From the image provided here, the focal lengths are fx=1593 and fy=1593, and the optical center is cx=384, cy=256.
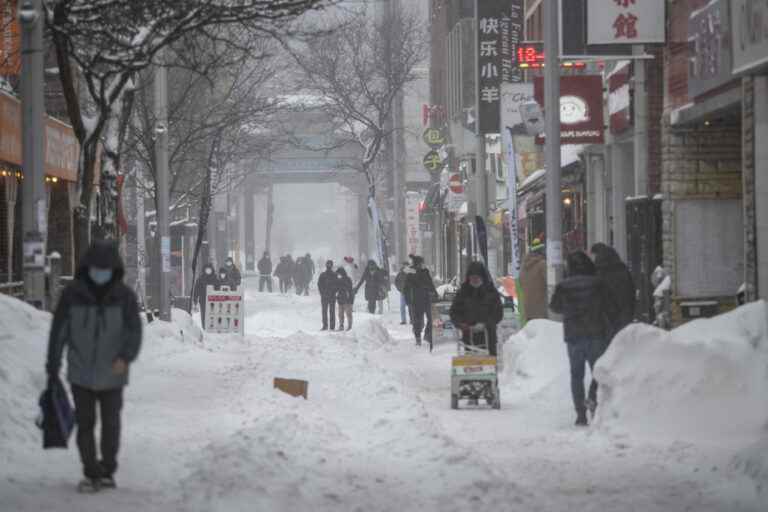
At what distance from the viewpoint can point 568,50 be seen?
24.0 m

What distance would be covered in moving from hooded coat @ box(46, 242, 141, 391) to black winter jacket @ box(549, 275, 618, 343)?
563 cm

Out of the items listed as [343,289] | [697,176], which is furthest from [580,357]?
[343,289]

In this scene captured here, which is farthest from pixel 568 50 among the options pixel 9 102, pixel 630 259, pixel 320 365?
pixel 9 102

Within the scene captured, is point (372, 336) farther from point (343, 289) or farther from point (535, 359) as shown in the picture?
point (535, 359)

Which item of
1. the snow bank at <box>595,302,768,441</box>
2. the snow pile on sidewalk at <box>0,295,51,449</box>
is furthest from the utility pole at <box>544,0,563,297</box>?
the snow pile on sidewalk at <box>0,295,51,449</box>

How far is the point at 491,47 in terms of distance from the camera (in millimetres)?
37469

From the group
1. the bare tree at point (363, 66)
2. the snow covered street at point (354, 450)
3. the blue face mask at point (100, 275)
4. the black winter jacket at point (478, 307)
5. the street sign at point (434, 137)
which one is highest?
the bare tree at point (363, 66)

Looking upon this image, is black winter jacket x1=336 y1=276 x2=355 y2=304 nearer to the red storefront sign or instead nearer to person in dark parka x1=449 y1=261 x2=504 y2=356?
the red storefront sign

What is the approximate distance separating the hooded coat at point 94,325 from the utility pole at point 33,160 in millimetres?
6056

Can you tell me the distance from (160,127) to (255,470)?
20.7m

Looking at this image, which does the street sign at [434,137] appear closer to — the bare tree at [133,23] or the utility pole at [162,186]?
the utility pole at [162,186]

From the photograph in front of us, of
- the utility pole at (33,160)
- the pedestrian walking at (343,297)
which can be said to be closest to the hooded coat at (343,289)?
the pedestrian walking at (343,297)

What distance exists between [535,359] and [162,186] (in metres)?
14.0

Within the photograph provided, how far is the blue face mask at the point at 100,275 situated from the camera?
9.35 m
